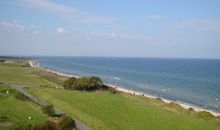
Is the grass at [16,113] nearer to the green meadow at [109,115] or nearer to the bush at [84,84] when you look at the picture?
the green meadow at [109,115]

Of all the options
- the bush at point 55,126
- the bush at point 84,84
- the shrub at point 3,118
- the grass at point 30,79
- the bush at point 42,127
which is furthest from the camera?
the grass at point 30,79

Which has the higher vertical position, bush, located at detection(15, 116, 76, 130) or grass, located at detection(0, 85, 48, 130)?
bush, located at detection(15, 116, 76, 130)

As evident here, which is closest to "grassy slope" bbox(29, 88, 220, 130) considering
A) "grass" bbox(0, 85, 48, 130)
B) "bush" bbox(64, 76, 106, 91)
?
"grass" bbox(0, 85, 48, 130)

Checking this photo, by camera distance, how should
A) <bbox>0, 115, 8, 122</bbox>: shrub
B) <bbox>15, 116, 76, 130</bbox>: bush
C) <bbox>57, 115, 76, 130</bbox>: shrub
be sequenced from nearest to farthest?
1. <bbox>15, 116, 76, 130</bbox>: bush
2. <bbox>57, 115, 76, 130</bbox>: shrub
3. <bbox>0, 115, 8, 122</bbox>: shrub

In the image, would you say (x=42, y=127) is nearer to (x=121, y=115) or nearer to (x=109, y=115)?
(x=109, y=115)

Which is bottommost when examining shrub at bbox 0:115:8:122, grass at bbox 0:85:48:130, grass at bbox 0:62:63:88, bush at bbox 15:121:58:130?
grass at bbox 0:62:63:88

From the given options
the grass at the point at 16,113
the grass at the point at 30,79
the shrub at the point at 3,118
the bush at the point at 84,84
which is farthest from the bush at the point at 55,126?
the grass at the point at 30,79

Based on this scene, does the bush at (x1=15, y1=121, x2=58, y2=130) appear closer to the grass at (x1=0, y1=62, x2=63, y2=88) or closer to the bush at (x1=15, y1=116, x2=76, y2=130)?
the bush at (x1=15, y1=116, x2=76, y2=130)

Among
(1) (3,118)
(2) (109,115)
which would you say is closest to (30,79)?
(2) (109,115)
